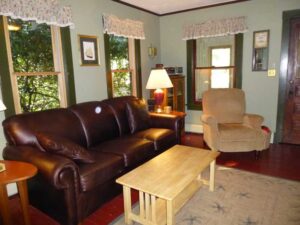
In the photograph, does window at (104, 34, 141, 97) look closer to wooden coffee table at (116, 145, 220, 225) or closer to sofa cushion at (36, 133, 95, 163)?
sofa cushion at (36, 133, 95, 163)

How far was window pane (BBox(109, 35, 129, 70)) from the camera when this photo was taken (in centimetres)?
375

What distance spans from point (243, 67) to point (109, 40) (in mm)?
2372

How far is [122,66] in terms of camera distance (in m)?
3.99

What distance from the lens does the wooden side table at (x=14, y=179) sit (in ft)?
5.46

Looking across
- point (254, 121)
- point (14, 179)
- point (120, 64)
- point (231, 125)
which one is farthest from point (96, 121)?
point (254, 121)

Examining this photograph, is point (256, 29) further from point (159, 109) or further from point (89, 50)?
point (89, 50)

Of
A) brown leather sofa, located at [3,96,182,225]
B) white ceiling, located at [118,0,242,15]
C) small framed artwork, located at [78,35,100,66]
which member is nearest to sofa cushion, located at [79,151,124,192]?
brown leather sofa, located at [3,96,182,225]

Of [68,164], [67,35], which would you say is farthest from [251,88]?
[68,164]

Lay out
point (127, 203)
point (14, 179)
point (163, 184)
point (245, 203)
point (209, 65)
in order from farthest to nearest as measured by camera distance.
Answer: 1. point (209, 65)
2. point (245, 203)
3. point (127, 203)
4. point (163, 184)
5. point (14, 179)

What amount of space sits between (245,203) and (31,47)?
289cm

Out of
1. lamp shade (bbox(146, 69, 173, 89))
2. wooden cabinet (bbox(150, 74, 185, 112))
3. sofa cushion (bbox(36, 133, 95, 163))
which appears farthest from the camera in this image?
wooden cabinet (bbox(150, 74, 185, 112))

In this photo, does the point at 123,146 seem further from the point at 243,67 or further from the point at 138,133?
the point at 243,67

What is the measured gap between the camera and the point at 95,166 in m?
2.07

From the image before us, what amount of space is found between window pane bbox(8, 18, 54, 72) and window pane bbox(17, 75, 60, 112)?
0.11m
